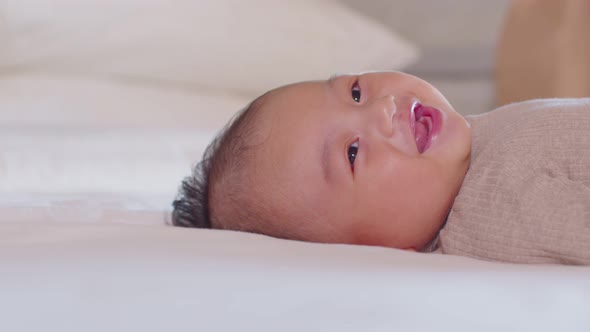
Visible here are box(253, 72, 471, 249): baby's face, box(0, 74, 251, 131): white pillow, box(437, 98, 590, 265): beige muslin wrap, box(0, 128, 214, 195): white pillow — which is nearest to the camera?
box(437, 98, 590, 265): beige muslin wrap

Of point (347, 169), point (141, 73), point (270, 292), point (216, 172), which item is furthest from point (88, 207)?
point (141, 73)

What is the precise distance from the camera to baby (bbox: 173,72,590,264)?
91cm

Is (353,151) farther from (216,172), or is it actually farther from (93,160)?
(93,160)

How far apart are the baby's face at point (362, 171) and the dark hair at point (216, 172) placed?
0.12 ft

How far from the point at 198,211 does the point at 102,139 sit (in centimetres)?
40

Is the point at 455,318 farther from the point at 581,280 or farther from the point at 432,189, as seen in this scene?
the point at 432,189

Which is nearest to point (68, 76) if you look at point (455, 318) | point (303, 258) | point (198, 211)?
point (198, 211)

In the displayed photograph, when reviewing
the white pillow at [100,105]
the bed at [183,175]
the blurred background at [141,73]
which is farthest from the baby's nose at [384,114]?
the white pillow at [100,105]

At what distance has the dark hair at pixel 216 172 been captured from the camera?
1023 millimetres

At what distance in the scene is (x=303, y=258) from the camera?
0.73m

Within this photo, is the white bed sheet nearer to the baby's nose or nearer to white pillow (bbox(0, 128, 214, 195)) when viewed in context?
the baby's nose

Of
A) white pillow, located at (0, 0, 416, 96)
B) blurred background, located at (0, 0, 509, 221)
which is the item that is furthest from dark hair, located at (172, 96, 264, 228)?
white pillow, located at (0, 0, 416, 96)

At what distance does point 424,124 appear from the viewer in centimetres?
103

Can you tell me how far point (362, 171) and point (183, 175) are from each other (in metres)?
0.47
